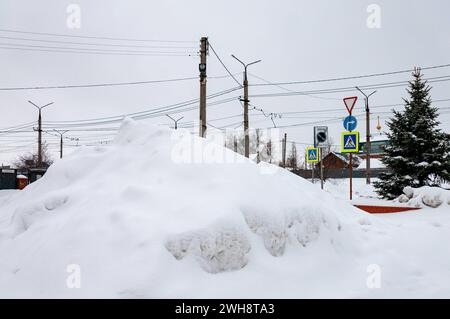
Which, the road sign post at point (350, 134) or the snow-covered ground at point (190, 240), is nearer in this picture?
the snow-covered ground at point (190, 240)

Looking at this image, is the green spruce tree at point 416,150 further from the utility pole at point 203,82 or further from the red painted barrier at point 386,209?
the utility pole at point 203,82

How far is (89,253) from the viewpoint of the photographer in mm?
3658

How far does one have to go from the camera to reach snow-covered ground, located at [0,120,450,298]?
353 cm

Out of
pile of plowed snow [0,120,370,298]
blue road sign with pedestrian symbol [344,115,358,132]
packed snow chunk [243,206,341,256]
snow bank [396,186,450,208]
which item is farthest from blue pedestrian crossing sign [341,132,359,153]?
packed snow chunk [243,206,341,256]

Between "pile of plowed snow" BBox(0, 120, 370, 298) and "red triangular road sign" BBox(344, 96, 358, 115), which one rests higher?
"red triangular road sign" BBox(344, 96, 358, 115)

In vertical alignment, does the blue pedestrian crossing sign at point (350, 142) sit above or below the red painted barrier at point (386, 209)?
above

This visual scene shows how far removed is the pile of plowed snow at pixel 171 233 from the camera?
3506 millimetres

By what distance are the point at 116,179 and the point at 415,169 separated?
1361 centimetres

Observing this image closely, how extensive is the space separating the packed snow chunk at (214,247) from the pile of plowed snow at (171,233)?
1 centimetres

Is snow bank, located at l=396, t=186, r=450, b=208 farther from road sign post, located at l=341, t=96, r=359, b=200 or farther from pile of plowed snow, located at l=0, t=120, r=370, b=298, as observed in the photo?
pile of plowed snow, located at l=0, t=120, r=370, b=298

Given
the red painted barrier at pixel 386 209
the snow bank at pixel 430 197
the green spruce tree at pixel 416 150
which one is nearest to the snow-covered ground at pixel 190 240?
the red painted barrier at pixel 386 209

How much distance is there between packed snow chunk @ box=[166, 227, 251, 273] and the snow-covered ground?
12mm

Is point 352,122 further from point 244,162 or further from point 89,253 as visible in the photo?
point 89,253

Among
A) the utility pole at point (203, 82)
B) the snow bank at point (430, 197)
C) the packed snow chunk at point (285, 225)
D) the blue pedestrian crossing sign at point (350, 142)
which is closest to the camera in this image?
the packed snow chunk at point (285, 225)
